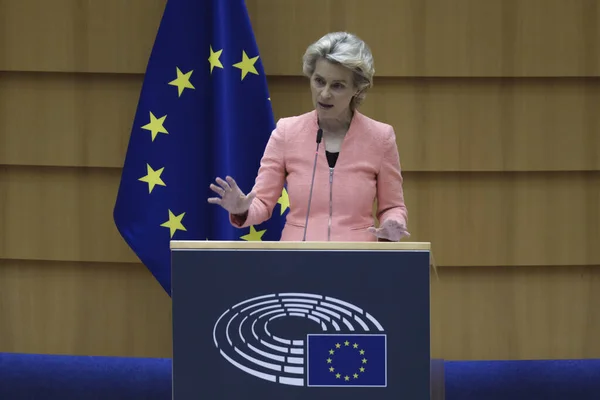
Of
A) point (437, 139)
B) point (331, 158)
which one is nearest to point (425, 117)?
point (437, 139)

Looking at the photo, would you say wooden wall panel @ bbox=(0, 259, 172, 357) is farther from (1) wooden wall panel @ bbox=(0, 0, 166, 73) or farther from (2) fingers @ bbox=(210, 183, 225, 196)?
(2) fingers @ bbox=(210, 183, 225, 196)

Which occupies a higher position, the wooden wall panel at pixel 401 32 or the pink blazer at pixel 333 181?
the wooden wall panel at pixel 401 32

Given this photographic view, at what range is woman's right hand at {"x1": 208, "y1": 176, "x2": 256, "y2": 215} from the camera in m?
2.30

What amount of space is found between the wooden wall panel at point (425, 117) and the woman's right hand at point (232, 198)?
1481 mm

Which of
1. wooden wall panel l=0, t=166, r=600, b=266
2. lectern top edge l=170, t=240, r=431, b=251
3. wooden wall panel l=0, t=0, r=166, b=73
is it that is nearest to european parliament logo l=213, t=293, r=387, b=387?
lectern top edge l=170, t=240, r=431, b=251

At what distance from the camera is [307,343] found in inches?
80.7

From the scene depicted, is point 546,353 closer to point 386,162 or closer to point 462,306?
point 462,306

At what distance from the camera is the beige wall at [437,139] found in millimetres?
3760

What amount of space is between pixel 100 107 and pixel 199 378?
2059mm

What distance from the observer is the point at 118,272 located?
389 centimetres

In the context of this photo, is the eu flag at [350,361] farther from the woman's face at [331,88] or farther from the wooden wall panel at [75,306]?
the wooden wall panel at [75,306]

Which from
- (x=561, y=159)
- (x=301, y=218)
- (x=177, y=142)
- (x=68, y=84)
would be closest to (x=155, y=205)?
(x=177, y=142)

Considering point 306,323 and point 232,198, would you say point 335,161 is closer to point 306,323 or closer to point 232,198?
point 232,198

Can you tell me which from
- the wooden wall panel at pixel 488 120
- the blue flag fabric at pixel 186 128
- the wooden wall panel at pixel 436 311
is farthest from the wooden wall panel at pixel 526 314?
the blue flag fabric at pixel 186 128
